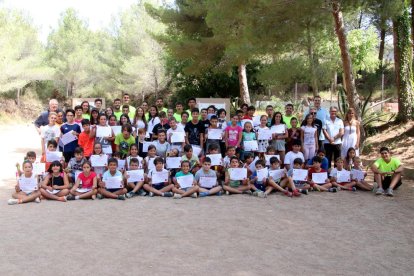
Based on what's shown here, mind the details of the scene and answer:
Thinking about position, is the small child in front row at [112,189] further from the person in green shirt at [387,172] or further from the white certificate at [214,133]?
the person in green shirt at [387,172]

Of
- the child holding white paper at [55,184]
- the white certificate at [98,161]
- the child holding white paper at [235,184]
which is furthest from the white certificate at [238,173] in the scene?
the child holding white paper at [55,184]

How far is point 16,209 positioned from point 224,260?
3.67m

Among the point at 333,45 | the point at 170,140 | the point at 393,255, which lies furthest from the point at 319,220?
the point at 333,45

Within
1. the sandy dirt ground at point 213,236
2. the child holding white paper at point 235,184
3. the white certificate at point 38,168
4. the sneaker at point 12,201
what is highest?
the white certificate at point 38,168

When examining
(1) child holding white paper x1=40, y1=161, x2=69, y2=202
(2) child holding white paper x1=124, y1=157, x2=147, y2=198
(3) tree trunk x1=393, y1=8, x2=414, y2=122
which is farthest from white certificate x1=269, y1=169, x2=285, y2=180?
(3) tree trunk x1=393, y1=8, x2=414, y2=122

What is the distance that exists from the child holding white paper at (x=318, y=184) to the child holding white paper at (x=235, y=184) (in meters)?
Result: 1.16

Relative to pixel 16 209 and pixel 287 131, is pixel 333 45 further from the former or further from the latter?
pixel 16 209

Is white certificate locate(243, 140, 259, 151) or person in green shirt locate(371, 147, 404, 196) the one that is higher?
white certificate locate(243, 140, 259, 151)

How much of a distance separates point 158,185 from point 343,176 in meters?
Answer: 3.35

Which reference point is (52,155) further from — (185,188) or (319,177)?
(319,177)

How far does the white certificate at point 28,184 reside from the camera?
701cm

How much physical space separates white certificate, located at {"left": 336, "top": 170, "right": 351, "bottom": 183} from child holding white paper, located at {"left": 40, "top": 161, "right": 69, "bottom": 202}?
187 inches

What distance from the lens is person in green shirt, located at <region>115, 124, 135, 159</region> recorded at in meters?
8.13

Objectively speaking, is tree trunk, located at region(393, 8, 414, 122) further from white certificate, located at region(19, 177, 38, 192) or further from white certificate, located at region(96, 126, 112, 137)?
white certificate, located at region(19, 177, 38, 192)
